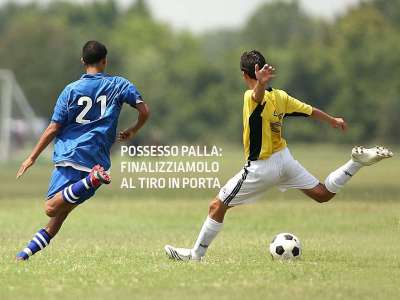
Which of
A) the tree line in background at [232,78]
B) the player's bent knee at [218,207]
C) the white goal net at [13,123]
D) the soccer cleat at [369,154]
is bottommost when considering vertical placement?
the player's bent knee at [218,207]

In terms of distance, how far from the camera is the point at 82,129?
11.9 meters

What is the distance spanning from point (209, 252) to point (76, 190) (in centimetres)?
258

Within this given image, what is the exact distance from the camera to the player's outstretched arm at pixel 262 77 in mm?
11508

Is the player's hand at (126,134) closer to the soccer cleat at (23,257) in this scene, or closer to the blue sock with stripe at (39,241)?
the blue sock with stripe at (39,241)

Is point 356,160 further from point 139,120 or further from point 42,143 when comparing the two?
point 42,143

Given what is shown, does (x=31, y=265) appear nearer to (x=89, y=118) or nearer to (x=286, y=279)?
(x=89, y=118)

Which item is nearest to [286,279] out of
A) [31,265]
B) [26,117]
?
[31,265]

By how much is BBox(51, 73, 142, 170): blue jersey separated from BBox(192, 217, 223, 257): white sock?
123cm

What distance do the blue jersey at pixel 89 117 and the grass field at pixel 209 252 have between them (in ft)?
3.75

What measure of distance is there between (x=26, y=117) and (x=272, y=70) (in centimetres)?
4590

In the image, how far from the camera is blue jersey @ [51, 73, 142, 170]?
38.9 ft

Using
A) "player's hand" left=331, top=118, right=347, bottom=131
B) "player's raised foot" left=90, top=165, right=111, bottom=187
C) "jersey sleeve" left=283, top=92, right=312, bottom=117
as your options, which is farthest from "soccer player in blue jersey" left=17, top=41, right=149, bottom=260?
"player's hand" left=331, top=118, right=347, bottom=131

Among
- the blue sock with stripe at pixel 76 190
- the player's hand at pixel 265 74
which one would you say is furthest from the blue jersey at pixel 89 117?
the player's hand at pixel 265 74

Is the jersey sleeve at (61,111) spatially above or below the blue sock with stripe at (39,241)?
above
